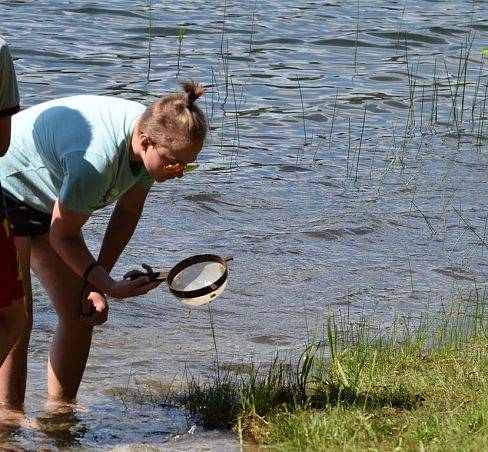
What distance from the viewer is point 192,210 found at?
28.0ft

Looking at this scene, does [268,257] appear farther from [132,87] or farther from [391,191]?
[132,87]

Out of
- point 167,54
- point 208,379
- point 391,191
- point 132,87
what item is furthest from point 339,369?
point 167,54

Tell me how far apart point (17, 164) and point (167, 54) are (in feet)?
29.9

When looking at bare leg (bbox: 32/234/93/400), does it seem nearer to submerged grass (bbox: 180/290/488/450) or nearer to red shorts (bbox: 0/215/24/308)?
submerged grass (bbox: 180/290/488/450)

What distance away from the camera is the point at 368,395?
466cm

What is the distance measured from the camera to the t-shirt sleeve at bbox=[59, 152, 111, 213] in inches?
164

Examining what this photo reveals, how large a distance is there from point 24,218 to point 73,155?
493 mm

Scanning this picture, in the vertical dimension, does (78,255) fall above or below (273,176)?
above

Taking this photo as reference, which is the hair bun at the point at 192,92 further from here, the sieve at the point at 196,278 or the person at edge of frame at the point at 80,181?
the sieve at the point at 196,278

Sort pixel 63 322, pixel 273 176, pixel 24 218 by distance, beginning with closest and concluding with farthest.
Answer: pixel 24 218
pixel 63 322
pixel 273 176

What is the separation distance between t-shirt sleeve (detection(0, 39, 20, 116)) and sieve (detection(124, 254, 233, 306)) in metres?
0.93

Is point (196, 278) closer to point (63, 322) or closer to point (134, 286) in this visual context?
point (134, 286)

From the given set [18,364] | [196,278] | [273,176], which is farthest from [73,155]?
[273,176]

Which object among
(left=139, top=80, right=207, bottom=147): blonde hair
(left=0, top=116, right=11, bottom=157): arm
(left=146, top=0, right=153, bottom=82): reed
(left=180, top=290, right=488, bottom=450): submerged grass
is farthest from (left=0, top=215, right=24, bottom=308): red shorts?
(left=146, top=0, right=153, bottom=82): reed
